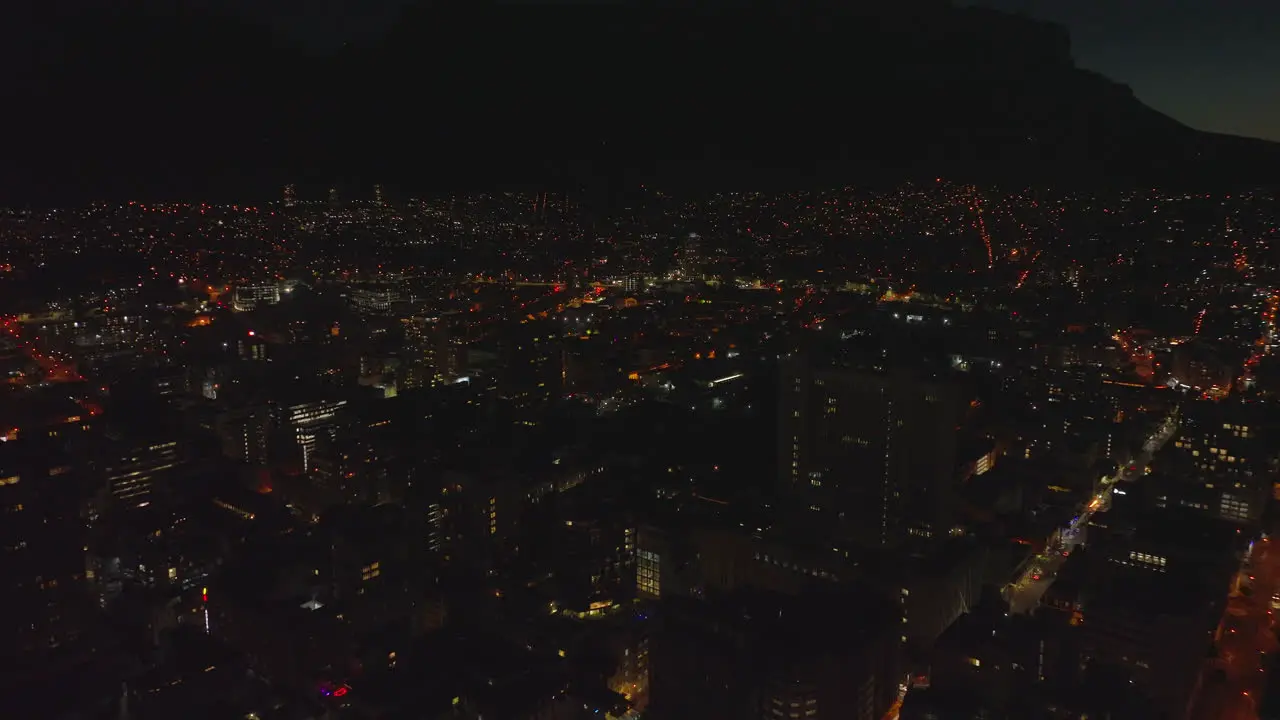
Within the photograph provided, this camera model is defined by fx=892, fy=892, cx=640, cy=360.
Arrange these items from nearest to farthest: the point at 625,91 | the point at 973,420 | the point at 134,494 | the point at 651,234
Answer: the point at 625,91, the point at 134,494, the point at 973,420, the point at 651,234

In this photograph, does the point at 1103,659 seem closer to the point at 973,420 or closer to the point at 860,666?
the point at 860,666

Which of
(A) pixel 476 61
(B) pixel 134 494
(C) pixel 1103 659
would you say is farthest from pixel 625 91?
(B) pixel 134 494

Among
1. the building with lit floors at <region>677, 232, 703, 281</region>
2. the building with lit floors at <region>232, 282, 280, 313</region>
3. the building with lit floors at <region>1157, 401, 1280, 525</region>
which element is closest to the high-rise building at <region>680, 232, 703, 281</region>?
the building with lit floors at <region>677, 232, 703, 281</region>

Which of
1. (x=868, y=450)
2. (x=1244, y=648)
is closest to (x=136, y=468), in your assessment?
(x=868, y=450)

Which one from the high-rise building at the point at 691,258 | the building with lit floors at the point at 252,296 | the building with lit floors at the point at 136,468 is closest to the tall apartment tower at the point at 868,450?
the building with lit floors at the point at 136,468

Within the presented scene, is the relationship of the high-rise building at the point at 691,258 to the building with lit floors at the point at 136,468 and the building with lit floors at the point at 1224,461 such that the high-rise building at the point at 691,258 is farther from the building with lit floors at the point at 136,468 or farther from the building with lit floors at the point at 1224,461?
the building with lit floors at the point at 136,468

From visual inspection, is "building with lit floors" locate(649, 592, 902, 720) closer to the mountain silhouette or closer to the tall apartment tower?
the tall apartment tower

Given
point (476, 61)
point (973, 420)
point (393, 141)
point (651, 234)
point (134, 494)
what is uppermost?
point (476, 61)
